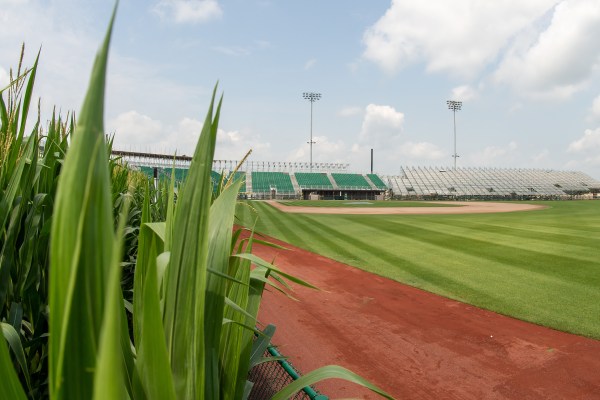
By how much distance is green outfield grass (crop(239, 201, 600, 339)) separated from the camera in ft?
21.1

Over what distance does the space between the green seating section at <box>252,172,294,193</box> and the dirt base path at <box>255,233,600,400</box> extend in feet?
201

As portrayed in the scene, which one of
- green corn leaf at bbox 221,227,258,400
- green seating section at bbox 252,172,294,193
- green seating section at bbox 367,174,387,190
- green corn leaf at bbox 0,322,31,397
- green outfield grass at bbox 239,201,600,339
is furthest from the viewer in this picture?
green seating section at bbox 367,174,387,190

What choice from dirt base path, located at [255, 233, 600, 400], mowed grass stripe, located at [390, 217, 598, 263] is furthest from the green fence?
mowed grass stripe, located at [390, 217, 598, 263]

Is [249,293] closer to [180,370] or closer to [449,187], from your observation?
[180,370]

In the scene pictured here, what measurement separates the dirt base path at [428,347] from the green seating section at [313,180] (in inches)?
2556

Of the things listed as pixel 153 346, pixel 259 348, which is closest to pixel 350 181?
pixel 259 348

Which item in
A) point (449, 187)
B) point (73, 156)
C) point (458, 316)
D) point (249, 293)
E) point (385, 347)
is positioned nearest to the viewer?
point (73, 156)

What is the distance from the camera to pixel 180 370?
965 mm

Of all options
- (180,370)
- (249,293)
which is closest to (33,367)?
(249,293)

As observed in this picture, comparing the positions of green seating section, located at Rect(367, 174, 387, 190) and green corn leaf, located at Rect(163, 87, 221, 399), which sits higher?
green seating section, located at Rect(367, 174, 387, 190)

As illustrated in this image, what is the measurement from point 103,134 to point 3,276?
1.44 m

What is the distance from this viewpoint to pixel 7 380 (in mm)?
658

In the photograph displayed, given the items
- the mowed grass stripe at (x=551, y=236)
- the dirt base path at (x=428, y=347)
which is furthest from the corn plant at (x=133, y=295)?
the mowed grass stripe at (x=551, y=236)

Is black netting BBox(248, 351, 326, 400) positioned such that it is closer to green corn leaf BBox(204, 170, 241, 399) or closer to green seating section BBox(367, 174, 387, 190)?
green corn leaf BBox(204, 170, 241, 399)
